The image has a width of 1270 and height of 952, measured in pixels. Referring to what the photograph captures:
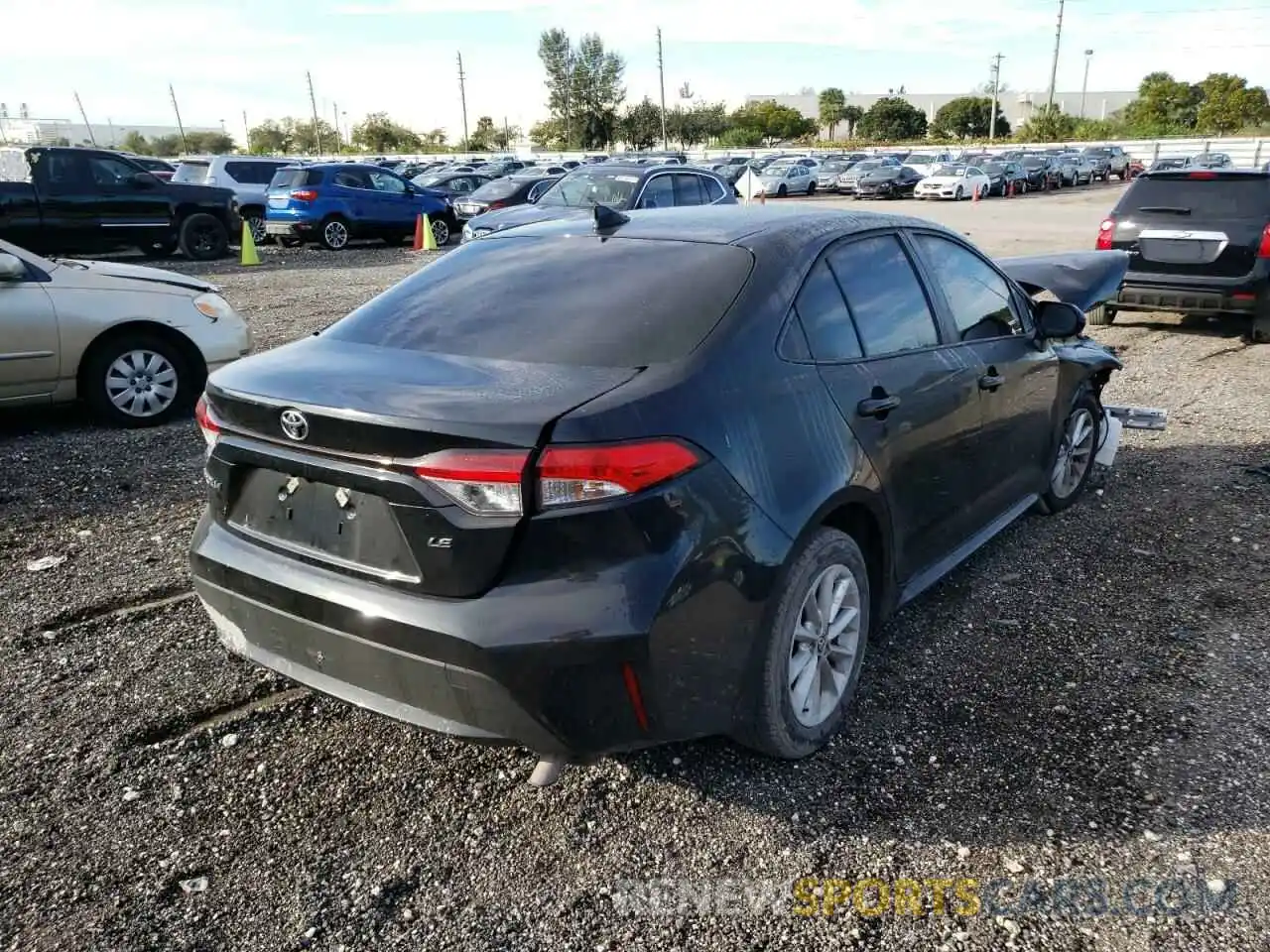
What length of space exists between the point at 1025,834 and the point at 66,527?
15.3ft

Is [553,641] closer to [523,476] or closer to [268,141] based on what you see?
[523,476]

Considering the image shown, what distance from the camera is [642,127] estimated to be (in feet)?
280

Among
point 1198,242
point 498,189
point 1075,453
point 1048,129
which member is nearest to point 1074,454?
point 1075,453

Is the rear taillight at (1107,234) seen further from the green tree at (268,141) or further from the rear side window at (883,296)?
the green tree at (268,141)

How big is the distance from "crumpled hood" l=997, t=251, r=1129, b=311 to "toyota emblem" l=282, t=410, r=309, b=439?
5349 millimetres

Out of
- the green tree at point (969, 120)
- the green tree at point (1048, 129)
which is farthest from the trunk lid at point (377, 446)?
the green tree at point (969, 120)

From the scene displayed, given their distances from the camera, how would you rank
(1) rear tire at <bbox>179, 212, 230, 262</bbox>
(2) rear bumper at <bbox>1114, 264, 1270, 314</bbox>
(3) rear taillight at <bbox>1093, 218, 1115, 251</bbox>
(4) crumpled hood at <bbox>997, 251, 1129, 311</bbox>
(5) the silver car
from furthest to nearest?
(5) the silver car
(1) rear tire at <bbox>179, 212, 230, 262</bbox>
(3) rear taillight at <bbox>1093, 218, 1115, 251</bbox>
(2) rear bumper at <bbox>1114, 264, 1270, 314</bbox>
(4) crumpled hood at <bbox>997, 251, 1129, 311</bbox>

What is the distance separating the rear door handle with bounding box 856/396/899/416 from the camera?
10.2 feet

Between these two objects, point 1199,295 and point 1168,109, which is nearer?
point 1199,295

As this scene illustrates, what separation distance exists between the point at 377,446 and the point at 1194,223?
9.43 metres

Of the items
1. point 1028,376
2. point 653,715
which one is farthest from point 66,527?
point 1028,376

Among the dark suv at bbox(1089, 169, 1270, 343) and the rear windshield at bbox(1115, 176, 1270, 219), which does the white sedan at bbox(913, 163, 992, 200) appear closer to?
the rear windshield at bbox(1115, 176, 1270, 219)

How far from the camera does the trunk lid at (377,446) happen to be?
2.38 m

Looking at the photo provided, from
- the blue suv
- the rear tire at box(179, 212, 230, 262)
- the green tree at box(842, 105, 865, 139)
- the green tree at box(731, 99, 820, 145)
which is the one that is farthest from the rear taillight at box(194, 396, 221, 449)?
the green tree at box(842, 105, 865, 139)
